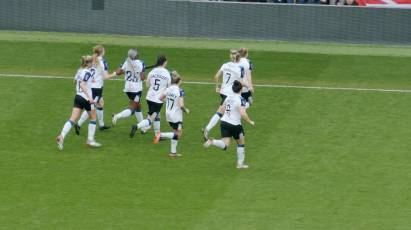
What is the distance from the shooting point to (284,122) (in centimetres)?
3209

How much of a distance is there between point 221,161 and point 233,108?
208 centimetres

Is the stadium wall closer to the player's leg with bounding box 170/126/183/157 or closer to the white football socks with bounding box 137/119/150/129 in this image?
the white football socks with bounding box 137/119/150/129

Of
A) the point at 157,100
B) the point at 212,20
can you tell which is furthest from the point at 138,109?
the point at 212,20

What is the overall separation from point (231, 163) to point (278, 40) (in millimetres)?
14718

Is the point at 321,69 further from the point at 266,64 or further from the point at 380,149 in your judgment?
the point at 380,149

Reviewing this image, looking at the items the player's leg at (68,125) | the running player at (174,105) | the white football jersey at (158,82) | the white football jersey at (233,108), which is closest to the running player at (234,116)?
the white football jersey at (233,108)

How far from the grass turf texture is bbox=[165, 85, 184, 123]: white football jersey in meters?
1.15

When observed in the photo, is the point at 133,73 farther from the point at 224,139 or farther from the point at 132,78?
the point at 224,139

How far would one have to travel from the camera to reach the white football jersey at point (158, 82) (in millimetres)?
29047

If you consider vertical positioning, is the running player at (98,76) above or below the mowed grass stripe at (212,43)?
above

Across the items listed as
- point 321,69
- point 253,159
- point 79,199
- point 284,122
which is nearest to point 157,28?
point 321,69

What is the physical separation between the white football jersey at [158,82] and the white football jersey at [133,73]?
946 millimetres

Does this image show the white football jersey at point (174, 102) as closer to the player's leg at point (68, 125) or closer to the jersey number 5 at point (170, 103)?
the jersey number 5 at point (170, 103)

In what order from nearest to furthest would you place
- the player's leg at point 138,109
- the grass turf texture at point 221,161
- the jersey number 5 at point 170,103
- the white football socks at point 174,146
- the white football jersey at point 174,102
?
the grass turf texture at point 221,161 → the white football jersey at point 174,102 → the jersey number 5 at point 170,103 → the white football socks at point 174,146 → the player's leg at point 138,109
